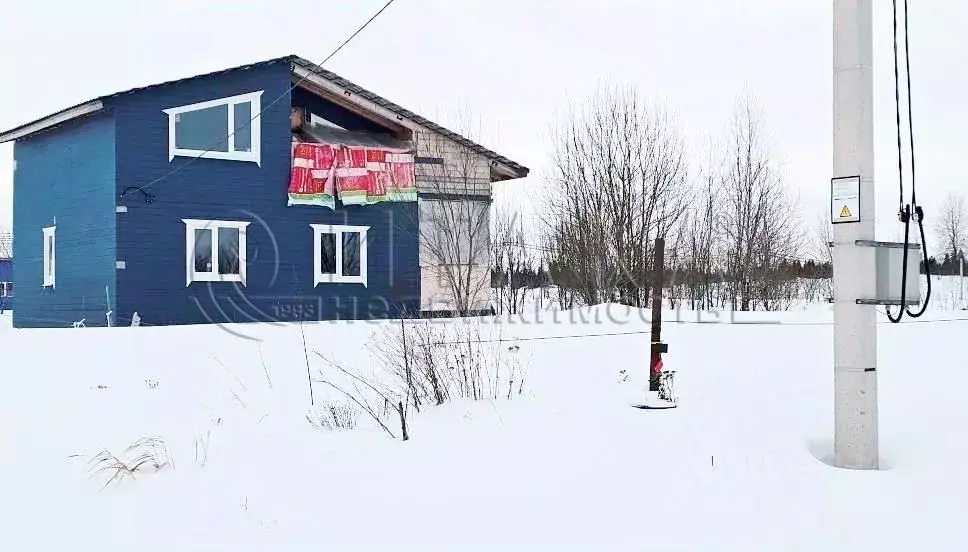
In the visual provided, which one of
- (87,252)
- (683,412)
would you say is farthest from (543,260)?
(683,412)

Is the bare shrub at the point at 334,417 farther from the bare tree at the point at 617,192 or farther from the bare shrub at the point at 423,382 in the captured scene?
the bare tree at the point at 617,192

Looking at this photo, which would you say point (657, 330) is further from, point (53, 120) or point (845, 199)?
point (53, 120)

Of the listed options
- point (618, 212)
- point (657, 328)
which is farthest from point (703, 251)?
point (657, 328)

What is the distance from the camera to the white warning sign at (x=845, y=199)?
4812 mm

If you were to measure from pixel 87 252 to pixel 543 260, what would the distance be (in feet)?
37.6

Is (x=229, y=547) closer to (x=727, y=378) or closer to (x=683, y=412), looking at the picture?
(x=683, y=412)

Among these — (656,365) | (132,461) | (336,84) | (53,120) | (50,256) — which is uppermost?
(336,84)

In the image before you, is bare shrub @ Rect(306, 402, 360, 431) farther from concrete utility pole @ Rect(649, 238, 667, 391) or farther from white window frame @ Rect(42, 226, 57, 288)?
white window frame @ Rect(42, 226, 57, 288)

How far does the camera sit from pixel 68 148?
16.7m

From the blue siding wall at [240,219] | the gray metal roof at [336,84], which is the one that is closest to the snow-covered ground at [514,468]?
the blue siding wall at [240,219]

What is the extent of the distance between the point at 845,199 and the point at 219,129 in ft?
44.6

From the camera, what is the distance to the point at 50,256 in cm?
1759

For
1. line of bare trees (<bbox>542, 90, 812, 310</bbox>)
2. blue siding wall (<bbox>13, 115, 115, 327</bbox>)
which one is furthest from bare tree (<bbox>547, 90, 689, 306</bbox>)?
blue siding wall (<bbox>13, 115, 115, 327</bbox>)

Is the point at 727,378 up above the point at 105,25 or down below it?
below
